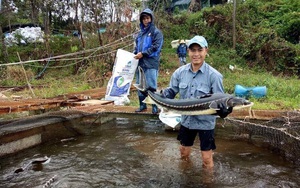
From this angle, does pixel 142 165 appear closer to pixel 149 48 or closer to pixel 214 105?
pixel 214 105

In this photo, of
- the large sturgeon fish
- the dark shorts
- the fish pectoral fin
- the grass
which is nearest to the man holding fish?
the dark shorts

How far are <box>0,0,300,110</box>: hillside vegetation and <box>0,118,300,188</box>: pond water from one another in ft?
13.7

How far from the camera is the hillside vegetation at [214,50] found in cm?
1249

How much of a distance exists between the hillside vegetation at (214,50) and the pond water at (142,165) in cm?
419

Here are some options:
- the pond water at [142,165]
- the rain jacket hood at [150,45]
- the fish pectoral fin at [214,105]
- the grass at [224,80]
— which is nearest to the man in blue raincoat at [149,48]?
the rain jacket hood at [150,45]

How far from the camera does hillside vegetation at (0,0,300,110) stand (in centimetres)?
1249

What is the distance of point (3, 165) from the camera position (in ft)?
15.6

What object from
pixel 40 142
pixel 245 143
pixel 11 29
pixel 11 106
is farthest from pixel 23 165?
pixel 11 29

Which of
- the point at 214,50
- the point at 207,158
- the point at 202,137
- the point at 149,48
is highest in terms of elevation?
the point at 214,50

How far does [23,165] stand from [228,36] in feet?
52.4

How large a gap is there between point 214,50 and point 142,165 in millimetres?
14587

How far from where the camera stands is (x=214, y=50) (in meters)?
18.4

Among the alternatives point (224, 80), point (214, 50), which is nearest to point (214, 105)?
point (224, 80)

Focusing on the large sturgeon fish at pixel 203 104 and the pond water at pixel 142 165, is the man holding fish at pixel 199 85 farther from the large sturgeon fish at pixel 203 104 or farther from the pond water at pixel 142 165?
the pond water at pixel 142 165
